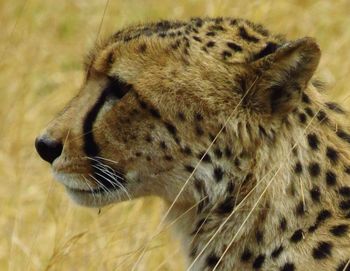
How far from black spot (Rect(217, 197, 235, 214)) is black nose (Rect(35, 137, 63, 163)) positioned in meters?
0.53

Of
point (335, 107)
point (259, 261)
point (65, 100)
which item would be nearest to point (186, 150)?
point (259, 261)

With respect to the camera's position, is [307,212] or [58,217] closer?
[307,212]

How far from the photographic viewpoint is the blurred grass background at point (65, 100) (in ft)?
16.6

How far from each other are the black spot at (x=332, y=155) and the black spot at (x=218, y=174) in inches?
12.9

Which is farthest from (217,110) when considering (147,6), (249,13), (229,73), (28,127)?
(147,6)

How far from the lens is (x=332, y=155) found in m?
3.55

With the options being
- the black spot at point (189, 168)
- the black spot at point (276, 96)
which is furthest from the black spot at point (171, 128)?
the black spot at point (276, 96)

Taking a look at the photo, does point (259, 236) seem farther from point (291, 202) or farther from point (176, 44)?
point (176, 44)

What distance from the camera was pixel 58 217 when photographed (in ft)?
17.8

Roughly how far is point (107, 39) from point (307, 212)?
91cm

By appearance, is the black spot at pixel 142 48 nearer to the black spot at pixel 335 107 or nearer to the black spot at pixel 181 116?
the black spot at pixel 181 116

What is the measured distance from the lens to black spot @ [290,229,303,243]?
11.5 ft

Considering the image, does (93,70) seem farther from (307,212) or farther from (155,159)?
(307,212)

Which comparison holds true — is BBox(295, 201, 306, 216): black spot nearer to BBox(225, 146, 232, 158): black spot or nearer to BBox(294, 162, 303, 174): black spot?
BBox(294, 162, 303, 174): black spot
